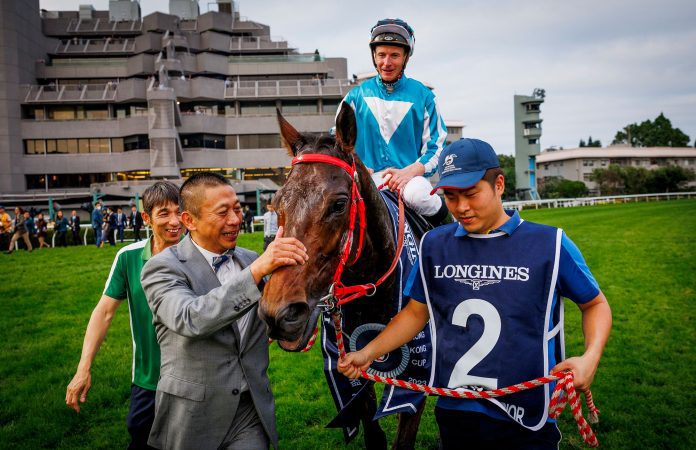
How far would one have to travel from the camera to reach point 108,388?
5.51 m

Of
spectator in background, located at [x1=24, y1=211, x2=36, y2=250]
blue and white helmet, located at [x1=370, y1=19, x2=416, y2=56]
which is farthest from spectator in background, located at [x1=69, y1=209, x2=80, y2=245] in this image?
blue and white helmet, located at [x1=370, y1=19, x2=416, y2=56]

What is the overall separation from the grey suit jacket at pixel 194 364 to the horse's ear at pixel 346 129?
1018 mm

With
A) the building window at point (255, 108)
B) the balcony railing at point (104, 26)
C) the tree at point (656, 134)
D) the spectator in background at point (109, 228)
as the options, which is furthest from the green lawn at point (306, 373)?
the tree at point (656, 134)

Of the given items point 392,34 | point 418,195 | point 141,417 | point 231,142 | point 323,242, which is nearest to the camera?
point 323,242

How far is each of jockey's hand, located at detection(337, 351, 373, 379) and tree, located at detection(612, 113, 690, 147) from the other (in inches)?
4493

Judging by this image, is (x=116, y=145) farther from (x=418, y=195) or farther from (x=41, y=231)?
(x=418, y=195)

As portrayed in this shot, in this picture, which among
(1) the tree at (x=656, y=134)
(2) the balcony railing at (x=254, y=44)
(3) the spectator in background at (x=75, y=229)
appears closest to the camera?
(3) the spectator in background at (x=75, y=229)

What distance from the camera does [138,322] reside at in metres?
3.17

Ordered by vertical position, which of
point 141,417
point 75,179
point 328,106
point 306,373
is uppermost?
point 328,106

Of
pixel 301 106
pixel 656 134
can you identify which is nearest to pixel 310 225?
pixel 301 106

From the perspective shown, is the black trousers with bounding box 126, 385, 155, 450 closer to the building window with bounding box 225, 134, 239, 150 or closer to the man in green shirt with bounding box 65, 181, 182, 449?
the man in green shirt with bounding box 65, 181, 182, 449

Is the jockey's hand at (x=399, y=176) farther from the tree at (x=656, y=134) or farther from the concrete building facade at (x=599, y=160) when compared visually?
the tree at (x=656, y=134)

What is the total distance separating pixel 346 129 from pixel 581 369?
5.41ft

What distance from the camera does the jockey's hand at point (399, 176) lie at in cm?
325
